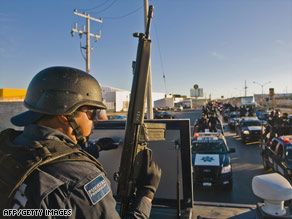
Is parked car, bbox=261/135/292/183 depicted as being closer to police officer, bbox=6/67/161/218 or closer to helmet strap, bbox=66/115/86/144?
police officer, bbox=6/67/161/218

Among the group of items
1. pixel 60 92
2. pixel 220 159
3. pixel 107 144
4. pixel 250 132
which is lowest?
pixel 250 132

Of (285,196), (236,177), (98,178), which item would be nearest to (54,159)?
(98,178)

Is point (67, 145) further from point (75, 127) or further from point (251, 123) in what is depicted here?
point (251, 123)

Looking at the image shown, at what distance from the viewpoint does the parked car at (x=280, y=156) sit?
23.1 ft

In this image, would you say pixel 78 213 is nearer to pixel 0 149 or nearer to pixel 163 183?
pixel 0 149

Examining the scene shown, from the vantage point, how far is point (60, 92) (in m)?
1.66

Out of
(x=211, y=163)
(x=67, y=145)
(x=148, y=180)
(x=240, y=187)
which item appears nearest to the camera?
(x=67, y=145)

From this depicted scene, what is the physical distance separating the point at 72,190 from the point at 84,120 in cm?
64

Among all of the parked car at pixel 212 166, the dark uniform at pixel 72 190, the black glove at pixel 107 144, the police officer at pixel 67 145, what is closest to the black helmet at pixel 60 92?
the police officer at pixel 67 145

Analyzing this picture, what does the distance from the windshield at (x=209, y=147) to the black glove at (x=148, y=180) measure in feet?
21.9

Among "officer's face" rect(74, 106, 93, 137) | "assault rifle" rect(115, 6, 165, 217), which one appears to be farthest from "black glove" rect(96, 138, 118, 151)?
"officer's face" rect(74, 106, 93, 137)

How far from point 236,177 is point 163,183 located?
6.77 meters

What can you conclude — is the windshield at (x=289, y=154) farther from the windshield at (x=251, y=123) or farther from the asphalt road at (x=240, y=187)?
the windshield at (x=251, y=123)

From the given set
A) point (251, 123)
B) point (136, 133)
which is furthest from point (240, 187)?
point (251, 123)
